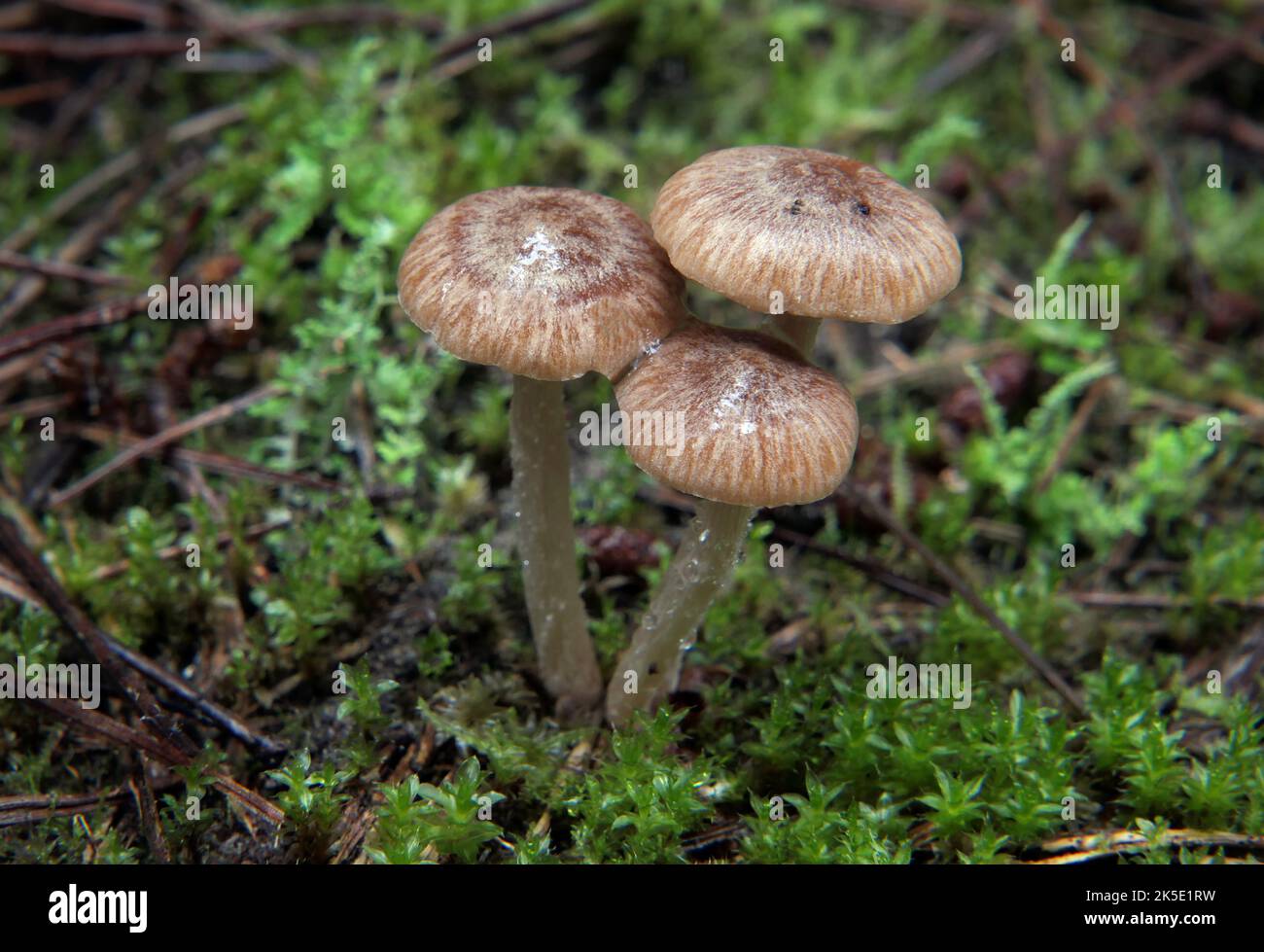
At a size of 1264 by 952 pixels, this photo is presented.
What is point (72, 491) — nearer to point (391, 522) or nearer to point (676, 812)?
point (391, 522)

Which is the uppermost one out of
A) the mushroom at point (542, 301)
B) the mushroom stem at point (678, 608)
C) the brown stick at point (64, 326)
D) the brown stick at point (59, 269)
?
the brown stick at point (59, 269)

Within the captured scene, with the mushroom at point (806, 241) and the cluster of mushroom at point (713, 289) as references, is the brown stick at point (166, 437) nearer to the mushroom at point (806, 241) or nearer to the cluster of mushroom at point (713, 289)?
the cluster of mushroom at point (713, 289)

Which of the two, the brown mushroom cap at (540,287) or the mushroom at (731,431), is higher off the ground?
the brown mushroom cap at (540,287)

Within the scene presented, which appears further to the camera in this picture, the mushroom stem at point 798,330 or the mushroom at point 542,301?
the mushroom stem at point 798,330

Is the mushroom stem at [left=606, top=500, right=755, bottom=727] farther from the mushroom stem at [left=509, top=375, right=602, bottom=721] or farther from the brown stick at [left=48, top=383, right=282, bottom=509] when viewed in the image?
the brown stick at [left=48, top=383, right=282, bottom=509]

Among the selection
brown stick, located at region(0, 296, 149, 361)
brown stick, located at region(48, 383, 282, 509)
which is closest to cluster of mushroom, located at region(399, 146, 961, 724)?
brown stick, located at region(48, 383, 282, 509)

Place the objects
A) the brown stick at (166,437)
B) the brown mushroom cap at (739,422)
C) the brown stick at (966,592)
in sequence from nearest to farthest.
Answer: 1. the brown mushroom cap at (739,422)
2. the brown stick at (966,592)
3. the brown stick at (166,437)

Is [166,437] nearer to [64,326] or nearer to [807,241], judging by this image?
[64,326]

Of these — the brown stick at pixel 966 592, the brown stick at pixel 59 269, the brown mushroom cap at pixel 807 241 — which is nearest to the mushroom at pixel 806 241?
the brown mushroom cap at pixel 807 241
